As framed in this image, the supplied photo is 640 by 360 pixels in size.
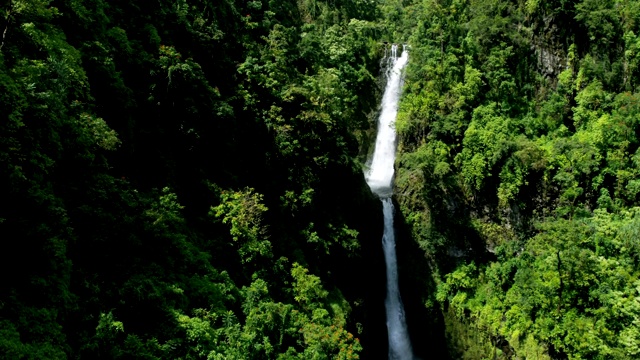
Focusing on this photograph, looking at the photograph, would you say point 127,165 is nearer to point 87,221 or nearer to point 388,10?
point 87,221

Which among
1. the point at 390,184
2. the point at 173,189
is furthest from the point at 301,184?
the point at 390,184

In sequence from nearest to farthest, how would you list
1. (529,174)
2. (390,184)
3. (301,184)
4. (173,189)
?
(173,189)
(301,184)
(529,174)
(390,184)

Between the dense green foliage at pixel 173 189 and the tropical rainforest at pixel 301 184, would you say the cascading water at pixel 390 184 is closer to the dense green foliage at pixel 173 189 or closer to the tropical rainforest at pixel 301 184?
the tropical rainforest at pixel 301 184

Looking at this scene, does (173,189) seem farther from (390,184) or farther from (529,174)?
(529,174)

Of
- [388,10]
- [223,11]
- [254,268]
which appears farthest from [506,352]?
[388,10]

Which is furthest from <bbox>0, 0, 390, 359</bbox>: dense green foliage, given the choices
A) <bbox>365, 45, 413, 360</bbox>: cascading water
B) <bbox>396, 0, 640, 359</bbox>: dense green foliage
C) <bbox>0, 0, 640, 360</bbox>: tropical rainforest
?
<bbox>396, 0, 640, 359</bbox>: dense green foliage

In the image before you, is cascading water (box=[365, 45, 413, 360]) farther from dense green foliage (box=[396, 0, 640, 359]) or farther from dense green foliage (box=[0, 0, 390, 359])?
dense green foliage (box=[0, 0, 390, 359])
